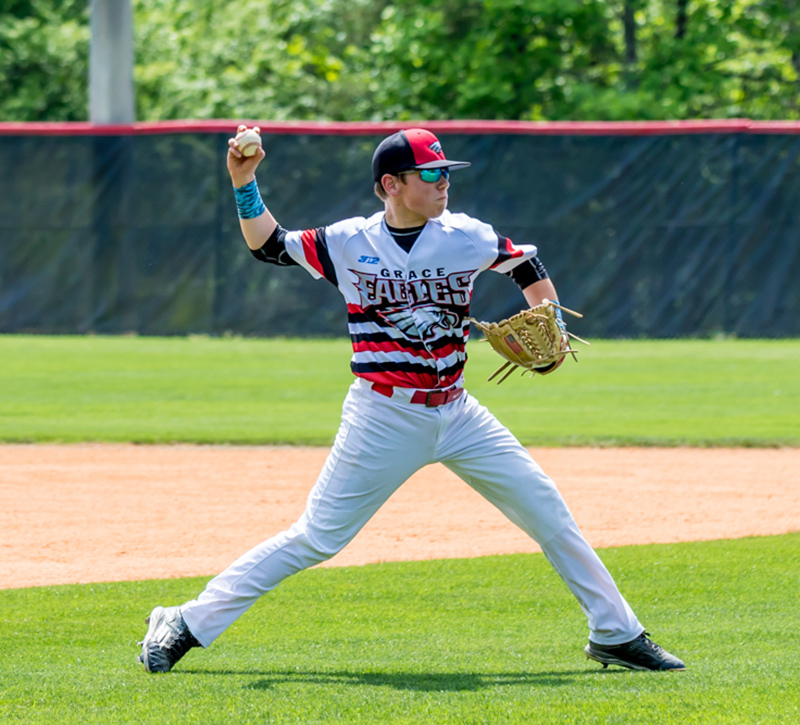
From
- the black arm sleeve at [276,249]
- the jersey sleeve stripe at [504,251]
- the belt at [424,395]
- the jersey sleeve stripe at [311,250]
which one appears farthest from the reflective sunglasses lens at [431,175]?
the belt at [424,395]

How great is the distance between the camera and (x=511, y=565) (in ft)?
17.8

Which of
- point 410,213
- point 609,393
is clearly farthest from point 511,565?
point 609,393

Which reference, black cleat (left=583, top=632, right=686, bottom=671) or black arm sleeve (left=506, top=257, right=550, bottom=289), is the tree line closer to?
black arm sleeve (left=506, top=257, right=550, bottom=289)

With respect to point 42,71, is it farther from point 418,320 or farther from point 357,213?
point 418,320

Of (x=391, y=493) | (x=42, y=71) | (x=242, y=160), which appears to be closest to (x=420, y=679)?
(x=391, y=493)

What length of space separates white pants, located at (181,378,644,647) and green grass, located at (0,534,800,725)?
220 mm

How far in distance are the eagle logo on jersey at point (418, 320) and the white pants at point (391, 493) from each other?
189 mm

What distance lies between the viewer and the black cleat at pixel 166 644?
3.63 metres

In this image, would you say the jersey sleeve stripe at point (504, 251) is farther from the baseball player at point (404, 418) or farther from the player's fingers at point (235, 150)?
the player's fingers at point (235, 150)

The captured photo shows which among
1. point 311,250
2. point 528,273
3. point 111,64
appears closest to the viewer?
point 311,250

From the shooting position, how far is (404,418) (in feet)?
12.0

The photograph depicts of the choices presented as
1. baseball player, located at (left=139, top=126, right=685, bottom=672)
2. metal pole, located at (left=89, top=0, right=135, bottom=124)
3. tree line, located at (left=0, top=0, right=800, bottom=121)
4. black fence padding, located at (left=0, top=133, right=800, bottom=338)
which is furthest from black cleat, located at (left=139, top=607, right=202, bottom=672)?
tree line, located at (left=0, top=0, right=800, bottom=121)

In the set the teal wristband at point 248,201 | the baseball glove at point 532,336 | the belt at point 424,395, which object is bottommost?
the belt at point 424,395

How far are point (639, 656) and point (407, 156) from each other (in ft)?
5.58
